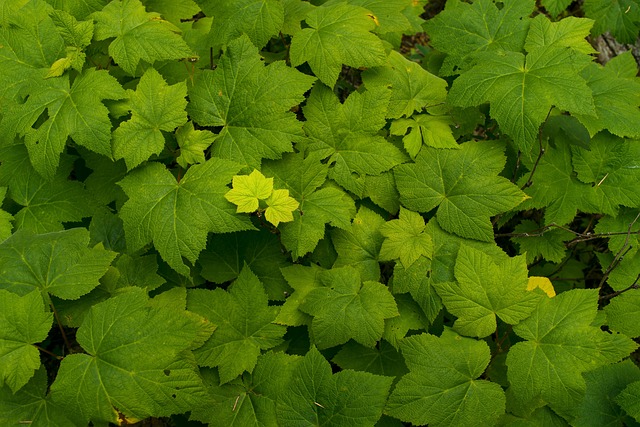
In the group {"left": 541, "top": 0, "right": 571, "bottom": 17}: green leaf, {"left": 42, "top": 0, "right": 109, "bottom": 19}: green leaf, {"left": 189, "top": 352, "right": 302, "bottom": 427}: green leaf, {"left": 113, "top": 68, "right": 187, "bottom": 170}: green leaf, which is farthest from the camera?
{"left": 541, "top": 0, "right": 571, "bottom": 17}: green leaf

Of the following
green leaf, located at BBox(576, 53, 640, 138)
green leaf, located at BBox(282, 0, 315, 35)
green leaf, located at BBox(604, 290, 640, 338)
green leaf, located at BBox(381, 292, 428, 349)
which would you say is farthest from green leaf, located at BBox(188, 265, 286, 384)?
green leaf, located at BBox(576, 53, 640, 138)

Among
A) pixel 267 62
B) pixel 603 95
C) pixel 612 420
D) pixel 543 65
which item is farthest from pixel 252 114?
pixel 612 420

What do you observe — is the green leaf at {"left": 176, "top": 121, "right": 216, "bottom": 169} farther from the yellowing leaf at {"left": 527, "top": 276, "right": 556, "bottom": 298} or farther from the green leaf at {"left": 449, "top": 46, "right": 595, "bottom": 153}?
the yellowing leaf at {"left": 527, "top": 276, "right": 556, "bottom": 298}

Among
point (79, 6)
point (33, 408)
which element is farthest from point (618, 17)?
point (33, 408)

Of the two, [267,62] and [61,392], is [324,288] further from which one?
[267,62]

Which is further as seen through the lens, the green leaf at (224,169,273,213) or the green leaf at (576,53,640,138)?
the green leaf at (576,53,640,138)
